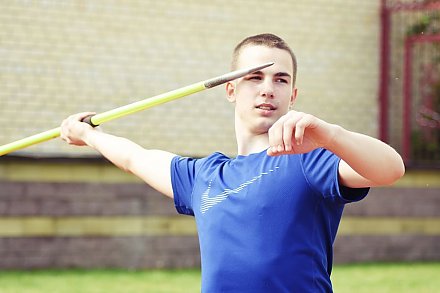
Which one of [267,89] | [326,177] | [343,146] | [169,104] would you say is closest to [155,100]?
[267,89]

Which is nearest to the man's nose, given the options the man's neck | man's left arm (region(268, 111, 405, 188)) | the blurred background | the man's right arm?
the man's neck

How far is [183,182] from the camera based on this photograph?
4.00 m

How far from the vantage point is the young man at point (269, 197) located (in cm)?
334

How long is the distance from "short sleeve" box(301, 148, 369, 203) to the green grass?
5307mm

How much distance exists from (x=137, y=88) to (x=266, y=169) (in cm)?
735

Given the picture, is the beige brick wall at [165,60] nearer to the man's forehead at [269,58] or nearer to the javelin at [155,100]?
the javelin at [155,100]

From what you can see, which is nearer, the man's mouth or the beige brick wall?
the man's mouth

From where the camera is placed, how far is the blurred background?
10094 mm

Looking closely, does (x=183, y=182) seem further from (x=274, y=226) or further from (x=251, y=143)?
(x=274, y=226)

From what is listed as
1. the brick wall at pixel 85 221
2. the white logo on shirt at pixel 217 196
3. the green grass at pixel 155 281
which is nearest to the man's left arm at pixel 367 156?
the white logo on shirt at pixel 217 196

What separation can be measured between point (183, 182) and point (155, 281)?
5511 mm

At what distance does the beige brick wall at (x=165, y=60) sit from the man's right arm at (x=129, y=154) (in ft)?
18.7

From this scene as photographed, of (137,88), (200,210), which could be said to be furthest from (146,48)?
(200,210)

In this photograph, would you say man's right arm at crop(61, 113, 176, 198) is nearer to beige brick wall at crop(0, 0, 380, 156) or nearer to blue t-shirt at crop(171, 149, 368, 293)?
blue t-shirt at crop(171, 149, 368, 293)
